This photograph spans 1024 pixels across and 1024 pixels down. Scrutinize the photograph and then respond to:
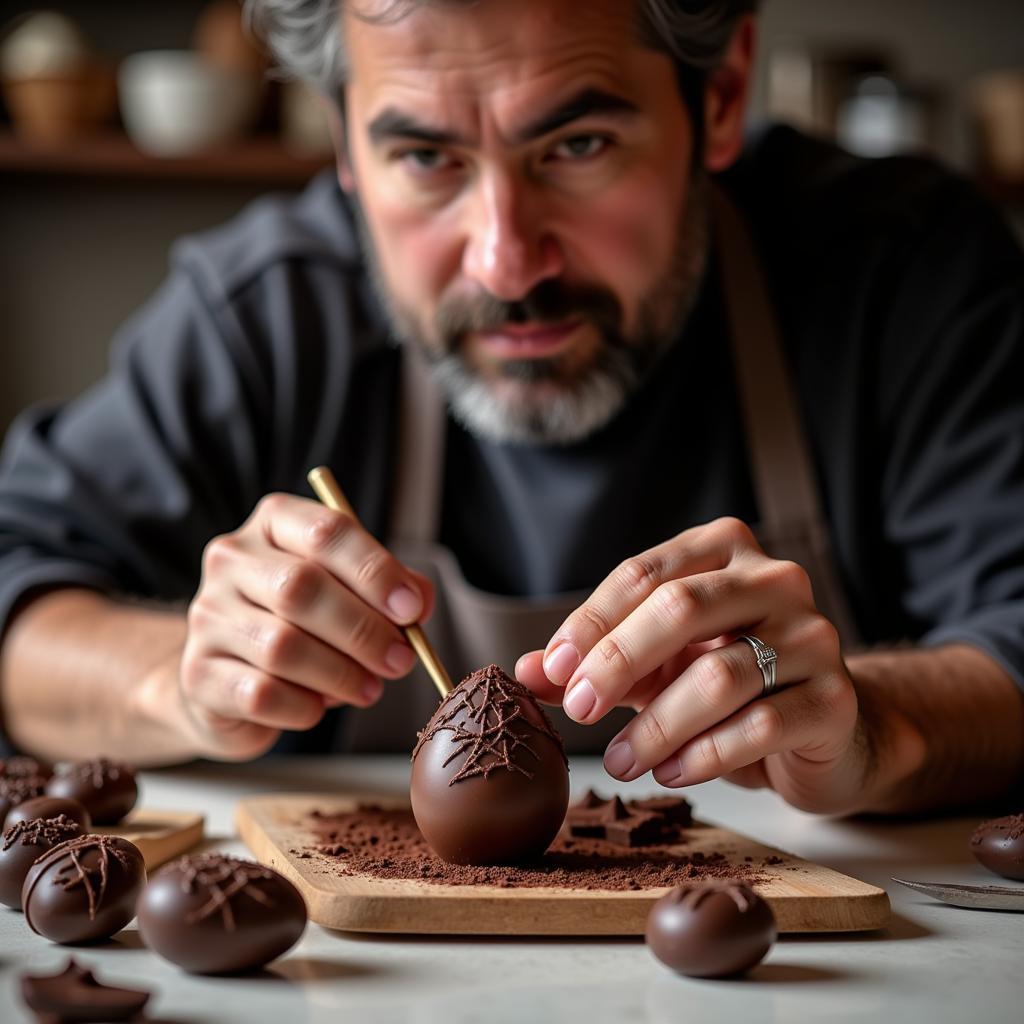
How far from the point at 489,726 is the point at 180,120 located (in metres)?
2.19

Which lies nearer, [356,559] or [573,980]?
[573,980]

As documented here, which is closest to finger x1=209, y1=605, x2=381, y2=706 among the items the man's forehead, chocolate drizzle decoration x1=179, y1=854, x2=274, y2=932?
chocolate drizzle decoration x1=179, y1=854, x2=274, y2=932

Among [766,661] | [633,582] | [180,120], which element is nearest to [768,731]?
[766,661]

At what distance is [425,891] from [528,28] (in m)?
0.98

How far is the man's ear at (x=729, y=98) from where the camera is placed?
1889 mm

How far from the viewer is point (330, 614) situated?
1308 millimetres

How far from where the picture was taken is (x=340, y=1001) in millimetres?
870

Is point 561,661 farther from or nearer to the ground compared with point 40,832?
farther from the ground

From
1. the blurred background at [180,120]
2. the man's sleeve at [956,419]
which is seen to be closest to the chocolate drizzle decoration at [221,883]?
the man's sleeve at [956,419]

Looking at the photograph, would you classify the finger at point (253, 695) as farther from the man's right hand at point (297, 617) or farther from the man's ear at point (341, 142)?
the man's ear at point (341, 142)

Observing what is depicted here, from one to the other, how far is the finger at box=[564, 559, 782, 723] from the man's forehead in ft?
2.27

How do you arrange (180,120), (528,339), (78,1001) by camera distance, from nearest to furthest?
1. (78,1001)
2. (528,339)
3. (180,120)

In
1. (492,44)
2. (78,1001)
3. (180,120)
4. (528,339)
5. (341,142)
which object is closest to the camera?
(78,1001)

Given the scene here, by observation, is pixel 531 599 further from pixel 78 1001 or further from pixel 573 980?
pixel 78 1001
